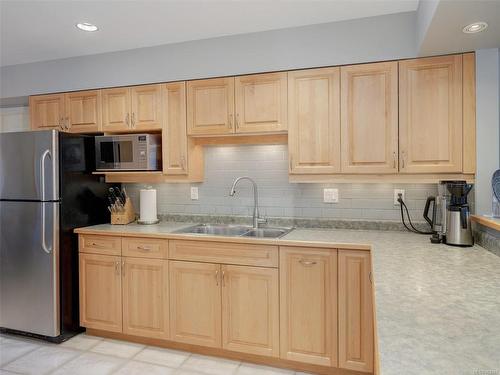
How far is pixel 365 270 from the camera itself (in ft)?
7.19

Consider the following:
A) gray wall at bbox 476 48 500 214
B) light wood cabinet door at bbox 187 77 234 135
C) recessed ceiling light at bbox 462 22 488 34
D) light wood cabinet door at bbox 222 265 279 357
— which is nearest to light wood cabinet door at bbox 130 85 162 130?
light wood cabinet door at bbox 187 77 234 135

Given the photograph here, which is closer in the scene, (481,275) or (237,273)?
(481,275)

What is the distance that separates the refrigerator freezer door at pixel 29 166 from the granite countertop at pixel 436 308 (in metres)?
2.44

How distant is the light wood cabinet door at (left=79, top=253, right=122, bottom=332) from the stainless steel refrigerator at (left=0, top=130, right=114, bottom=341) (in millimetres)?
89

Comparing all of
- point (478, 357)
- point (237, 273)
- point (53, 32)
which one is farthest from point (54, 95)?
point (478, 357)

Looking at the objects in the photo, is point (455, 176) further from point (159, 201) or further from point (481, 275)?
point (159, 201)

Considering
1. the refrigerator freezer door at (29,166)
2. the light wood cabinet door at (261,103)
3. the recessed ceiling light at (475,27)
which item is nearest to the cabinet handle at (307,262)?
the light wood cabinet door at (261,103)

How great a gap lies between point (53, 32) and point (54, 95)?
77 cm

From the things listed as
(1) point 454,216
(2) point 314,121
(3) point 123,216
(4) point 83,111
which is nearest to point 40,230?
(3) point 123,216

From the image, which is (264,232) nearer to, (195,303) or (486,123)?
(195,303)

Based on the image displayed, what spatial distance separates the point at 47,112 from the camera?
3.29 m

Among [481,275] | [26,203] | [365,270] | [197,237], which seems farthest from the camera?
[26,203]

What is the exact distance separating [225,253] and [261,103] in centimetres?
116

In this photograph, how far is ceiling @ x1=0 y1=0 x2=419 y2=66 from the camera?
2225 millimetres
